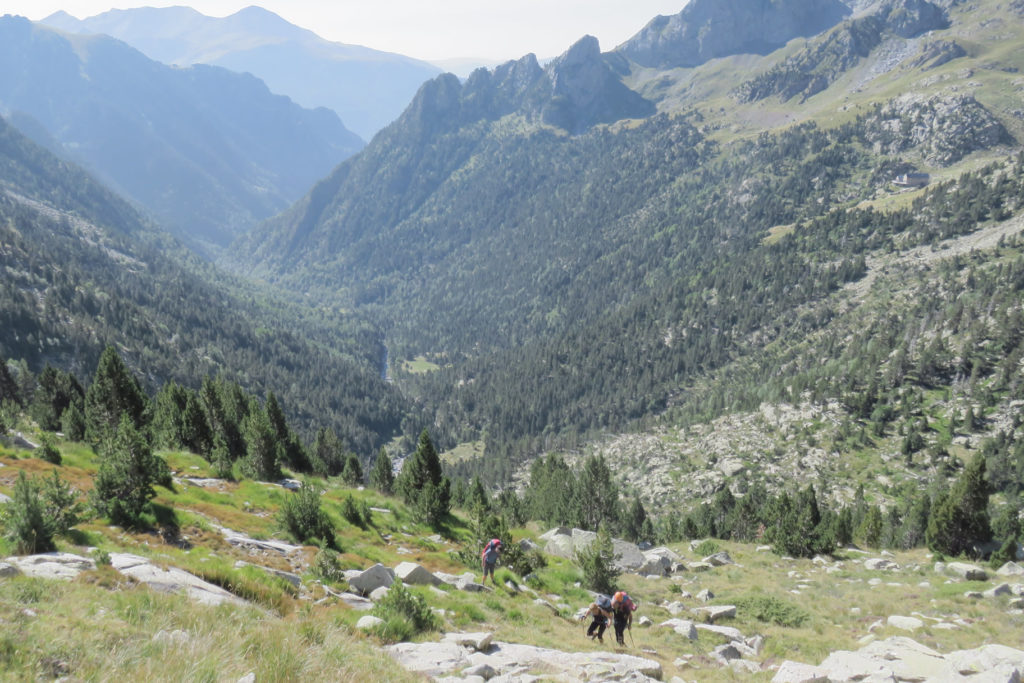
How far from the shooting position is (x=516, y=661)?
1459 cm

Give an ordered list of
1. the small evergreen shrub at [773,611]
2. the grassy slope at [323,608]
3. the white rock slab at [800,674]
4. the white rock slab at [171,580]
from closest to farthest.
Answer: the grassy slope at [323,608]
the white rock slab at [171,580]
the white rock slab at [800,674]
the small evergreen shrub at [773,611]

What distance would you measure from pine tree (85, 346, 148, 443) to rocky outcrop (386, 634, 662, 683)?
45.2 meters

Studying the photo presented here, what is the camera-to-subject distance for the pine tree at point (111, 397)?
47.2 meters

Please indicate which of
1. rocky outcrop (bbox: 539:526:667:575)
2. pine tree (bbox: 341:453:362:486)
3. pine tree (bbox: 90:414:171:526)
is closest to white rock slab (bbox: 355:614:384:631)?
pine tree (bbox: 90:414:171:526)

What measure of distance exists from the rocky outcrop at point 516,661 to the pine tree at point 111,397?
45201 mm

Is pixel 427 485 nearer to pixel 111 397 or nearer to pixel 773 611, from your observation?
pixel 773 611

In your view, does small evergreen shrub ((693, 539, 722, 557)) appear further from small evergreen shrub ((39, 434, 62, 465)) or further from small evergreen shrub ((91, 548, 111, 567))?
small evergreen shrub ((39, 434, 62, 465))

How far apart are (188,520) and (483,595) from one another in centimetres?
1386

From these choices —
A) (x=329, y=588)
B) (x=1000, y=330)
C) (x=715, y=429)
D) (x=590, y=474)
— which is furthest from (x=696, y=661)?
(x=1000, y=330)

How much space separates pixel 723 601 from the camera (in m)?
30.9

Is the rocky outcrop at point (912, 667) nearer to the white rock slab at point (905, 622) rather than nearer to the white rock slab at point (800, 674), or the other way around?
the white rock slab at point (800, 674)

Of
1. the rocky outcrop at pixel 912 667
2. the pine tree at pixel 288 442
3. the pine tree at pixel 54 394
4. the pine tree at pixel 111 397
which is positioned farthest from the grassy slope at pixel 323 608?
the pine tree at pixel 54 394

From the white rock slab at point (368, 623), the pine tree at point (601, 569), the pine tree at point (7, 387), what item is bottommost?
the pine tree at point (601, 569)

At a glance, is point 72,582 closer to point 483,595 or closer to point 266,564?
point 266,564
